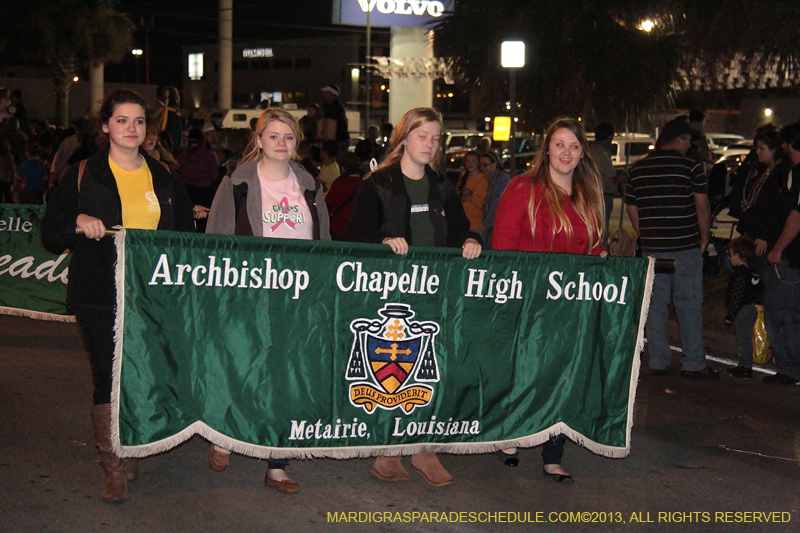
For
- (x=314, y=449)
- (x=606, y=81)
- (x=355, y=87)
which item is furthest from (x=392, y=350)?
(x=355, y=87)

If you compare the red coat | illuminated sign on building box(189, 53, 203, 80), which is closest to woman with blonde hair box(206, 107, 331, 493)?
the red coat

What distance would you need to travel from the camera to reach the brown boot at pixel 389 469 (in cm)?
513

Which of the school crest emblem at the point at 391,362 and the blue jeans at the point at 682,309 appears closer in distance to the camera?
the school crest emblem at the point at 391,362

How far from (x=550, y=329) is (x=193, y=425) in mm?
1871

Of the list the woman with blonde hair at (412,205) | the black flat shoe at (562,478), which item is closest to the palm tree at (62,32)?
the woman with blonde hair at (412,205)

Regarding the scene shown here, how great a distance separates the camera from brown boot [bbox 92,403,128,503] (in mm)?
4723

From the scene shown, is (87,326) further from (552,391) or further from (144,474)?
(552,391)

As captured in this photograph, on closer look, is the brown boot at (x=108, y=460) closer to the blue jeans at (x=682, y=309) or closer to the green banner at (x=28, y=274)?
the green banner at (x=28, y=274)

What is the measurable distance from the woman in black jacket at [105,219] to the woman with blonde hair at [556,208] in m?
1.82

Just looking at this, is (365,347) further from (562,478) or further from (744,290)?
(744,290)

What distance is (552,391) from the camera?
16.7 ft

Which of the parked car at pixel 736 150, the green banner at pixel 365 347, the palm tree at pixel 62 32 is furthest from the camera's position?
the palm tree at pixel 62 32

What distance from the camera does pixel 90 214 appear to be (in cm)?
472

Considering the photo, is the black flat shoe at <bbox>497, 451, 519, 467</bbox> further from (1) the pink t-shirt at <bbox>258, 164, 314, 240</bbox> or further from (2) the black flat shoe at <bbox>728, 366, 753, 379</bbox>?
(2) the black flat shoe at <bbox>728, 366, 753, 379</bbox>
